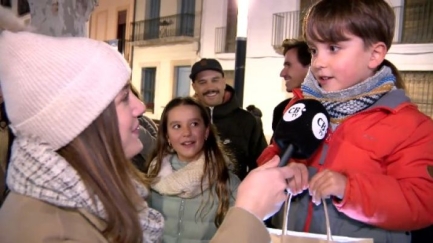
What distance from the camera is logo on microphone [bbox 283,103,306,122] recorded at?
1.22 meters

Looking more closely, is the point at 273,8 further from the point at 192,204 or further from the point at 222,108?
the point at 192,204

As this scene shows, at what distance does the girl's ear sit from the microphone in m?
0.22

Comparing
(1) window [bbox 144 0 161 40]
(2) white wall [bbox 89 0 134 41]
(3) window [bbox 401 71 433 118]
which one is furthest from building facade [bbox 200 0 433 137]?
(2) white wall [bbox 89 0 134 41]

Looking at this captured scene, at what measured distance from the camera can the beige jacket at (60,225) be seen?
98 centimetres

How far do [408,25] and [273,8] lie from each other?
341cm

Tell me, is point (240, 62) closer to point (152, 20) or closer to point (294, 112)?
point (294, 112)

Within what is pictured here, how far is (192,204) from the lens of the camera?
223 cm

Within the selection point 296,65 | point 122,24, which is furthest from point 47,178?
point 122,24

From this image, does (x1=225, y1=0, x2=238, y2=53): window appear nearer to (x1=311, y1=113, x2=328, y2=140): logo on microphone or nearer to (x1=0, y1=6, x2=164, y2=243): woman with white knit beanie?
(x1=311, y1=113, x2=328, y2=140): logo on microphone

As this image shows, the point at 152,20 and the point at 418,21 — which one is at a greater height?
the point at 152,20

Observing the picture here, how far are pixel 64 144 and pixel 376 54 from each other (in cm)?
89

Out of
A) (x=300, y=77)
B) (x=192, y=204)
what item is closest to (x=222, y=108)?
(x=300, y=77)

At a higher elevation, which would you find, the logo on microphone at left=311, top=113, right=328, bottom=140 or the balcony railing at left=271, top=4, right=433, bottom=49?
the balcony railing at left=271, top=4, right=433, bottom=49

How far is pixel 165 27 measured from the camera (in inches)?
599
